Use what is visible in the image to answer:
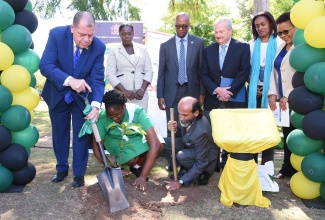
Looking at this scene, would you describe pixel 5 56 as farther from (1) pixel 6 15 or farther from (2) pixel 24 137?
(2) pixel 24 137

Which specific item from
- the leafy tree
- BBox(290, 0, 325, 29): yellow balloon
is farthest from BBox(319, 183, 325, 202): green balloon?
the leafy tree

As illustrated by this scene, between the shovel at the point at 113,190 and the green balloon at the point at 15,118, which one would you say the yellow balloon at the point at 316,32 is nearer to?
the shovel at the point at 113,190

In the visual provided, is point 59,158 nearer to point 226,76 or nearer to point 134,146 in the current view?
point 134,146

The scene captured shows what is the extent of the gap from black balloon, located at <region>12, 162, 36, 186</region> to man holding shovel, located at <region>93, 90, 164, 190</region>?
715 millimetres

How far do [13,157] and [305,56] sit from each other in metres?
3.08

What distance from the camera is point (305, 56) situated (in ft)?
11.4

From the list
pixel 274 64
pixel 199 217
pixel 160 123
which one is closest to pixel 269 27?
pixel 274 64

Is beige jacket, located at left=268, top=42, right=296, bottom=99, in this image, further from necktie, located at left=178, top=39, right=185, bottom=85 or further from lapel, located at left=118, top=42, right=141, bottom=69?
lapel, located at left=118, top=42, right=141, bottom=69

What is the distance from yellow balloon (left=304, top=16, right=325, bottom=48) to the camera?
326 centimetres

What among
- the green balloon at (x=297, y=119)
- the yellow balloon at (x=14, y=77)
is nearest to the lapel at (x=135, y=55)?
the yellow balloon at (x=14, y=77)

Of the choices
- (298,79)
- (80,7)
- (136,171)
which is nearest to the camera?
(298,79)

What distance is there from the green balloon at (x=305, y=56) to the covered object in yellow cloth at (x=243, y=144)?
584mm

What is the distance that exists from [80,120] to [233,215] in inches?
74.7

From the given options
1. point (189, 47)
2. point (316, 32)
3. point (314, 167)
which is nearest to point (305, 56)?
point (316, 32)
